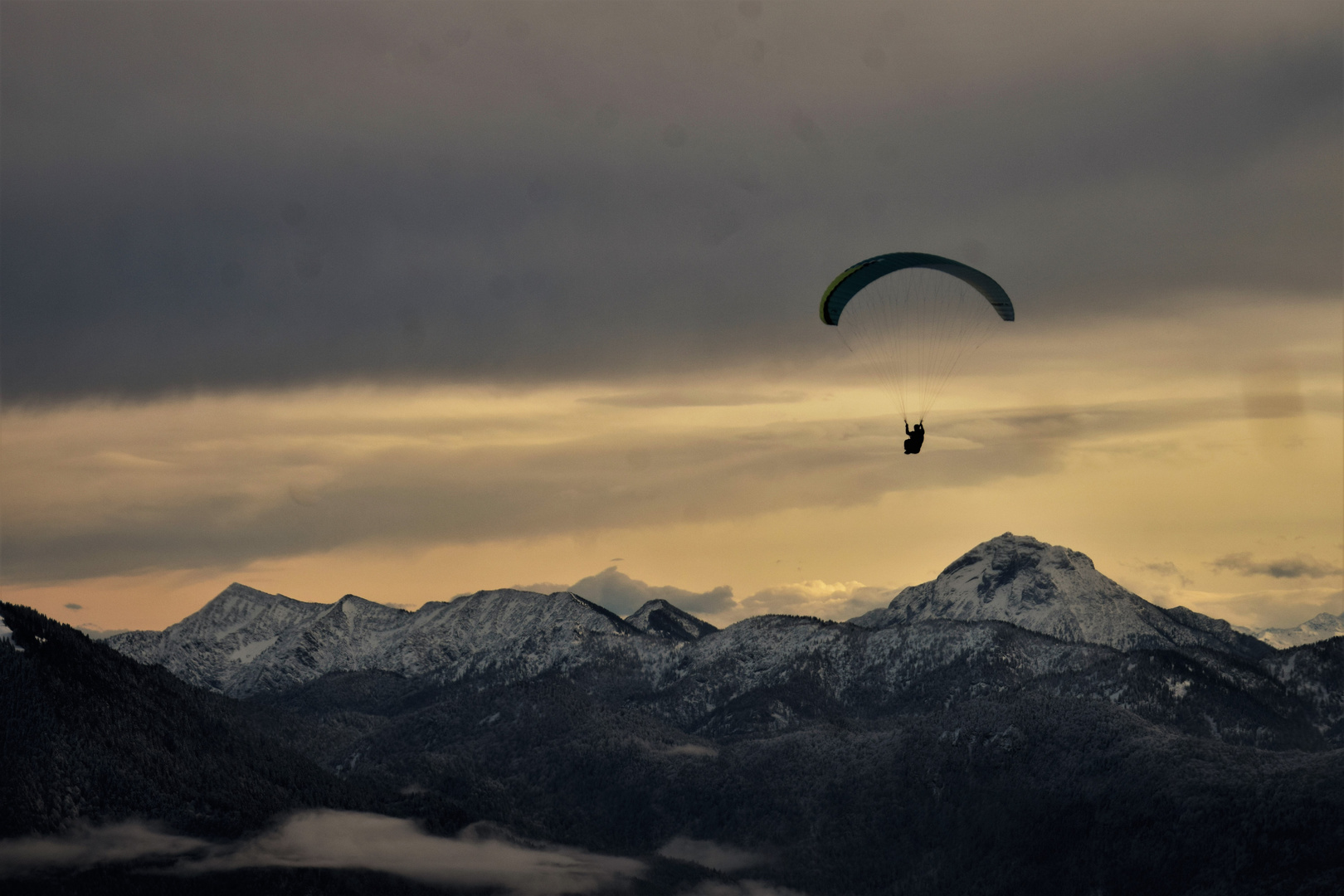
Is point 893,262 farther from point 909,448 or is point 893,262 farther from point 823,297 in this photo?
point 909,448

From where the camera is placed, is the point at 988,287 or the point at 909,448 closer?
the point at 909,448

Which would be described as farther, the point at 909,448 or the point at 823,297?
the point at 823,297

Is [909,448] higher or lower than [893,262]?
lower

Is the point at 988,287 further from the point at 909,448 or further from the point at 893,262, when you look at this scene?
the point at 909,448

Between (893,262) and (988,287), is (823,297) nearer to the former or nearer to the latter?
(893,262)

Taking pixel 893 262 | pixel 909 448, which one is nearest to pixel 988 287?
pixel 893 262
